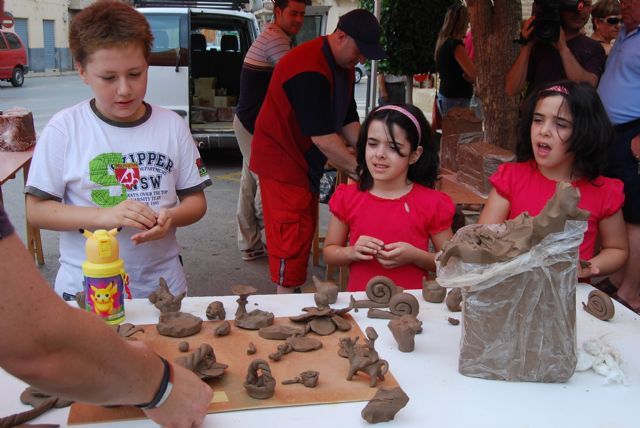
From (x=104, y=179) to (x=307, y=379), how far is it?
3.51 feet

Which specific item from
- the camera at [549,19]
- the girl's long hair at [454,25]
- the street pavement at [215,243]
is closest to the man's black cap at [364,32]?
the camera at [549,19]

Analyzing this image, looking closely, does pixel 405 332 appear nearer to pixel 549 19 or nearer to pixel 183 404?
pixel 183 404

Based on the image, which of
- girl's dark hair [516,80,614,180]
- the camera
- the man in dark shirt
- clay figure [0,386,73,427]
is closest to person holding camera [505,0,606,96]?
the camera

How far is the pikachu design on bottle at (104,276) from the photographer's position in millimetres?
1628

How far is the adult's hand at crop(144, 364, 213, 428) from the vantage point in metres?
1.18

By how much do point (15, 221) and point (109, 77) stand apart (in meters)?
4.26

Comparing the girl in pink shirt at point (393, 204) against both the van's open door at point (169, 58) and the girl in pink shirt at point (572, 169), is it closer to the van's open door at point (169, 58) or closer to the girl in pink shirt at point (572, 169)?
the girl in pink shirt at point (572, 169)

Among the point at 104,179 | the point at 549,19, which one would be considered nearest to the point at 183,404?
the point at 104,179

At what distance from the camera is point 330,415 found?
1.35 metres

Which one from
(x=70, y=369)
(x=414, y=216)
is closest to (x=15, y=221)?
(x=414, y=216)

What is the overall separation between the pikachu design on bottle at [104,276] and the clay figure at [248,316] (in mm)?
310

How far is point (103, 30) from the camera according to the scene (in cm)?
200

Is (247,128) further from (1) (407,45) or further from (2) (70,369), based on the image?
(2) (70,369)

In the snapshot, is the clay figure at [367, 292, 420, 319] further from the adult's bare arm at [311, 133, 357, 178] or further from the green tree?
the green tree
